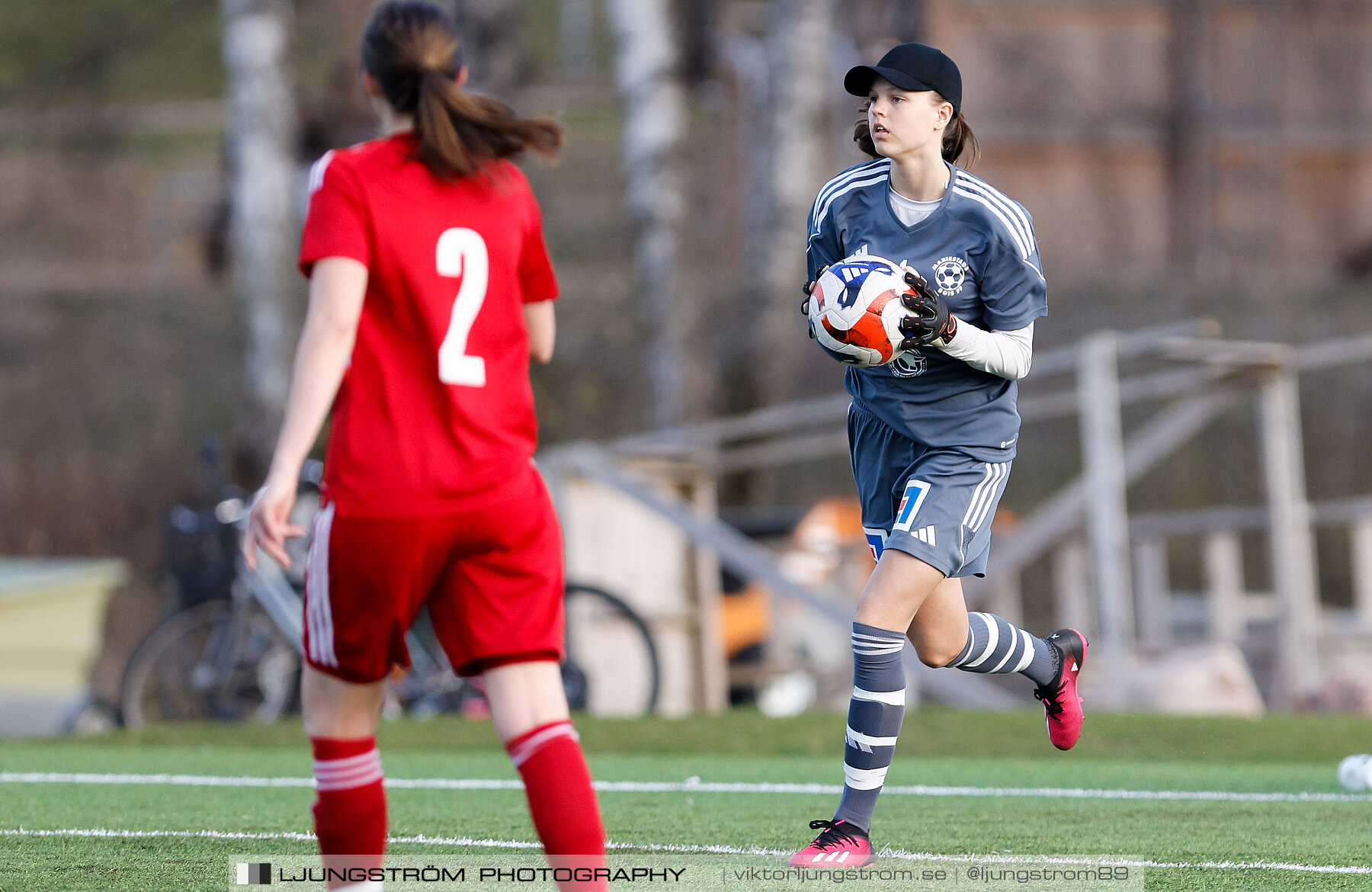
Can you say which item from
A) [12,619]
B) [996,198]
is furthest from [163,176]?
[996,198]

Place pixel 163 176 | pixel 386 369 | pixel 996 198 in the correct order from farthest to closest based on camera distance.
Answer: pixel 163 176 → pixel 996 198 → pixel 386 369

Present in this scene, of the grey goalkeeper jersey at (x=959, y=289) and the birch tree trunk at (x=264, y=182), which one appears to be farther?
the birch tree trunk at (x=264, y=182)

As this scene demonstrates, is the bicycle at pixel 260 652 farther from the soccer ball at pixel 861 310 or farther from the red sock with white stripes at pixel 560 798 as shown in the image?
the red sock with white stripes at pixel 560 798

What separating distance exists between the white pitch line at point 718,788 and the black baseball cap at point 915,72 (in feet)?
8.16

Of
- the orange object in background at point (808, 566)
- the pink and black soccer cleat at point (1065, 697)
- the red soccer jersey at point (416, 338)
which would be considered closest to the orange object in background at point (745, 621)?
the orange object in background at point (808, 566)

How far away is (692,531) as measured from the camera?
9.88m

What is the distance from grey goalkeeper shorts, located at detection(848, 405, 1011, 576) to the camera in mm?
4016

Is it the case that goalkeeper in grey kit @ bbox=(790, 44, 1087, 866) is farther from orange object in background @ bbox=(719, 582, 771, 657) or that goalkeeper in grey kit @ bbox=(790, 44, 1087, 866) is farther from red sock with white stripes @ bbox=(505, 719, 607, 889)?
orange object in background @ bbox=(719, 582, 771, 657)

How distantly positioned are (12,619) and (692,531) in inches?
163

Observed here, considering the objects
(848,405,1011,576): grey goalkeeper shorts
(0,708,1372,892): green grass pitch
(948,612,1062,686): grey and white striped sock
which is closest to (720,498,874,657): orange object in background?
(0,708,1372,892): green grass pitch

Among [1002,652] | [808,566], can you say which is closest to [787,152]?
[808,566]

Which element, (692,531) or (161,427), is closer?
(692,531)

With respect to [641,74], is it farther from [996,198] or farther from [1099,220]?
[996,198]

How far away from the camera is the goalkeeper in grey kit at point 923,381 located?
13.2 ft
